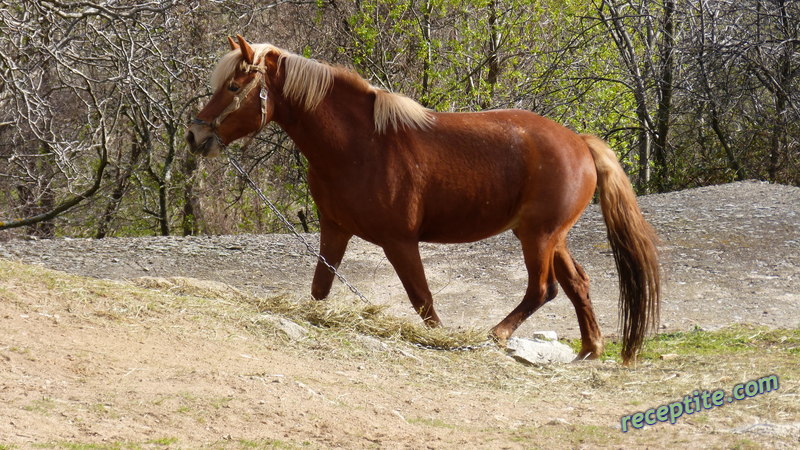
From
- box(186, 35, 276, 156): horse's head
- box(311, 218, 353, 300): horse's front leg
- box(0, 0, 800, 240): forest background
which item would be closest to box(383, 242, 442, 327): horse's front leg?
box(311, 218, 353, 300): horse's front leg

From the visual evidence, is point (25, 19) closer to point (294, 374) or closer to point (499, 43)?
point (294, 374)

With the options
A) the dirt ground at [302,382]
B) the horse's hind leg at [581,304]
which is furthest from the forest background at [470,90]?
the horse's hind leg at [581,304]

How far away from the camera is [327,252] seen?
257 inches

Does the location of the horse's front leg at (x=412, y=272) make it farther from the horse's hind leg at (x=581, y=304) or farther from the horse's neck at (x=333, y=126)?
the horse's hind leg at (x=581, y=304)

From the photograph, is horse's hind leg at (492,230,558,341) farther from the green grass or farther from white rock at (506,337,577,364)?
the green grass

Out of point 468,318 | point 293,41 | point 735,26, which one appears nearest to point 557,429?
point 468,318

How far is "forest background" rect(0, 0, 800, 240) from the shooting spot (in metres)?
14.1

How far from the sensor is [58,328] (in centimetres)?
497

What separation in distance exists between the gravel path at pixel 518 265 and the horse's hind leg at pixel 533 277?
1806 mm

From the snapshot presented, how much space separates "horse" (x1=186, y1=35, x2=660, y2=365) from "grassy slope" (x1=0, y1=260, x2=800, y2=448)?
1.59ft

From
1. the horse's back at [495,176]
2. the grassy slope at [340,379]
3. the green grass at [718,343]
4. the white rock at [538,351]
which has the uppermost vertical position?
the horse's back at [495,176]

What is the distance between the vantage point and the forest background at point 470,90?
14.1 meters

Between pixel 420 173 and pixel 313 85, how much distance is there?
89 cm

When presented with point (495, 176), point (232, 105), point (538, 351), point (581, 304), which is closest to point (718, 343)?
point (581, 304)
